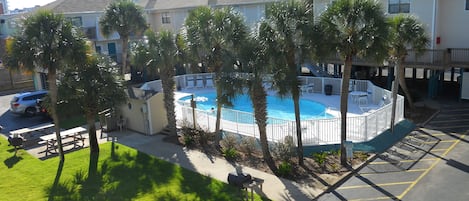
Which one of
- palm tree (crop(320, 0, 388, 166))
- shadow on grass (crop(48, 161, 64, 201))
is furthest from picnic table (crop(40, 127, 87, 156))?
palm tree (crop(320, 0, 388, 166))

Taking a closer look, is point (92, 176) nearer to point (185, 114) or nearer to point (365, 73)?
point (185, 114)

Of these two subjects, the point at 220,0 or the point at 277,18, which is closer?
the point at 277,18

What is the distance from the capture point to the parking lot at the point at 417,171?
1425cm

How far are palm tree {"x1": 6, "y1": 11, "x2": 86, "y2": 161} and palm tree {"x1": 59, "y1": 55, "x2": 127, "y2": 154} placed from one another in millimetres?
1142

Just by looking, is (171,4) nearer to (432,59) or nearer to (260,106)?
(432,59)

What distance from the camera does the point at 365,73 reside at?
33406mm

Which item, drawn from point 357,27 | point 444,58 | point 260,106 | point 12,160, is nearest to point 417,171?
point 357,27

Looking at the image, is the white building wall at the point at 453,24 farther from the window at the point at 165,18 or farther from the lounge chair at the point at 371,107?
the window at the point at 165,18

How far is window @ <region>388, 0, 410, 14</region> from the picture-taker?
90.8ft

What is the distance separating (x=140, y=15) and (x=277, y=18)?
21.1 m

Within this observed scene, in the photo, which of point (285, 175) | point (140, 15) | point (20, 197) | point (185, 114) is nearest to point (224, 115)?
point (185, 114)

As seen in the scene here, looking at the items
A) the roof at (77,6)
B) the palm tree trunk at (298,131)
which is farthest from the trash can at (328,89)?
the roof at (77,6)

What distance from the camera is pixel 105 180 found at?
16375 mm

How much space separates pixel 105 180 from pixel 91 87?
4.23 metres
